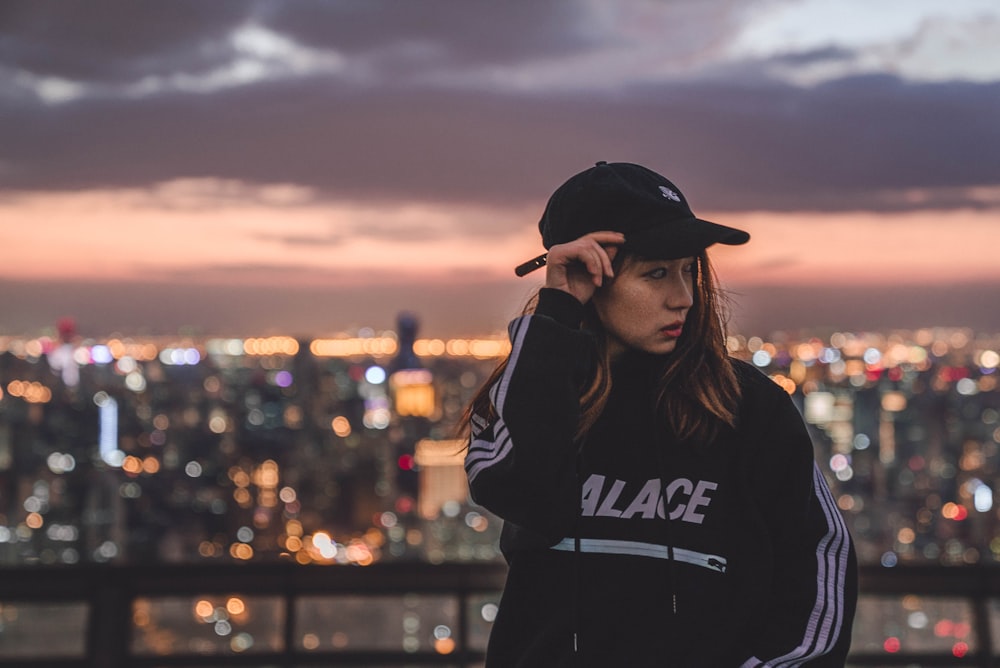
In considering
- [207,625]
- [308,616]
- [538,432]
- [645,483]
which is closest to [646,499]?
[645,483]

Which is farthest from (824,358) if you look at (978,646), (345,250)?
(345,250)

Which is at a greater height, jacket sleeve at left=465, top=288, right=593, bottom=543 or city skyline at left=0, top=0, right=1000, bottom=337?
city skyline at left=0, top=0, right=1000, bottom=337

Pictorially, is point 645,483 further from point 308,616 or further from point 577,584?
point 308,616

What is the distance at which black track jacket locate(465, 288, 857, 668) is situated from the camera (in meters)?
0.96

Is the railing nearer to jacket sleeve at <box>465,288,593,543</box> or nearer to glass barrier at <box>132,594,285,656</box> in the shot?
glass barrier at <box>132,594,285,656</box>

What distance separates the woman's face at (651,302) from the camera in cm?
101

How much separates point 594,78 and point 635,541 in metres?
9.29

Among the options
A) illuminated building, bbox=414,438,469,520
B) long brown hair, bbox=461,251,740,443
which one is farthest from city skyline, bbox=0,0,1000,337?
long brown hair, bbox=461,251,740,443

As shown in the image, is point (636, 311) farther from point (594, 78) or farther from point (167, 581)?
point (594, 78)

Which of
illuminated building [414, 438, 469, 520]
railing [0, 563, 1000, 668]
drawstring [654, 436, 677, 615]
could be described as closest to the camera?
drawstring [654, 436, 677, 615]

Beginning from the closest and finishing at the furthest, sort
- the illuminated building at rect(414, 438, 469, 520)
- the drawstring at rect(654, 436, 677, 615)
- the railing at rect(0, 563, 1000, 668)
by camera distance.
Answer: the drawstring at rect(654, 436, 677, 615)
the railing at rect(0, 563, 1000, 668)
the illuminated building at rect(414, 438, 469, 520)

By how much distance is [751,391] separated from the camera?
3.36ft

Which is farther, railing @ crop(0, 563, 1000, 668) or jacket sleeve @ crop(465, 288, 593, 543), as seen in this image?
railing @ crop(0, 563, 1000, 668)

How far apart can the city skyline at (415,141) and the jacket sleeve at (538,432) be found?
4.36 metres
